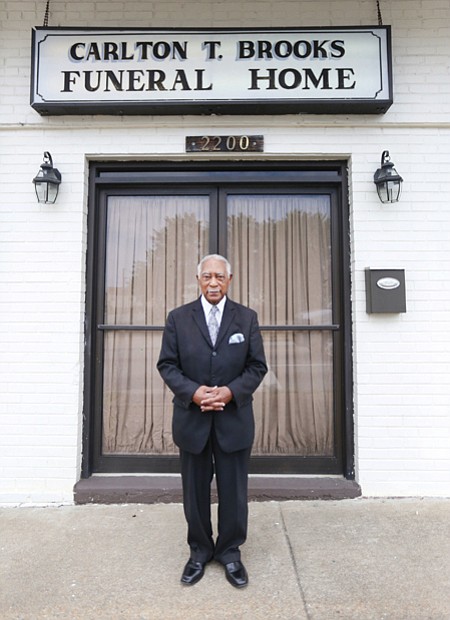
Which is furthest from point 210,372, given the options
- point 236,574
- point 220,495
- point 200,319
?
point 236,574

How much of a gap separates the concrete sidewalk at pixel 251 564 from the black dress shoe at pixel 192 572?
0.04 m

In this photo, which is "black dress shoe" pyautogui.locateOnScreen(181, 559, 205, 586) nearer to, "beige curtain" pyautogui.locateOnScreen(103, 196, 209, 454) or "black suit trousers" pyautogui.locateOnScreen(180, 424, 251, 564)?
"black suit trousers" pyautogui.locateOnScreen(180, 424, 251, 564)

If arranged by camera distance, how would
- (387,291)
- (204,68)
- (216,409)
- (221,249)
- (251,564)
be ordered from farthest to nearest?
(221,249), (204,68), (387,291), (251,564), (216,409)

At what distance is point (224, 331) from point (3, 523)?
241 cm

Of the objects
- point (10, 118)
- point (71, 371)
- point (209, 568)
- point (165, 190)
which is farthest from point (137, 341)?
point (10, 118)

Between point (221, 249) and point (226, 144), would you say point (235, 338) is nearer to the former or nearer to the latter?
point (221, 249)

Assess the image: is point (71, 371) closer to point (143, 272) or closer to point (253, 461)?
point (143, 272)

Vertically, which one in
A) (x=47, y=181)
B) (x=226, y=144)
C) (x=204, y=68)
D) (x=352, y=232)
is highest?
(x=204, y=68)

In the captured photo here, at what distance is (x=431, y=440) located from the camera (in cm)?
377

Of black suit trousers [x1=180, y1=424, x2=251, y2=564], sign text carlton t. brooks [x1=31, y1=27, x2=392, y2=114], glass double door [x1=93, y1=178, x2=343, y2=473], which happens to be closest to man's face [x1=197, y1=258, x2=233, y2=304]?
black suit trousers [x1=180, y1=424, x2=251, y2=564]

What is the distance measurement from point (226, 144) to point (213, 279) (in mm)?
1854

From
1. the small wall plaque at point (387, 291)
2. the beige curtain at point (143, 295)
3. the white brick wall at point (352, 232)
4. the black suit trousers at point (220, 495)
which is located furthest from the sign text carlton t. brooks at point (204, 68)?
the black suit trousers at point (220, 495)

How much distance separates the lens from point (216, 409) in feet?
8.16

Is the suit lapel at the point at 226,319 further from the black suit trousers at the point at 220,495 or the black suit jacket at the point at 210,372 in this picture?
the black suit trousers at the point at 220,495
